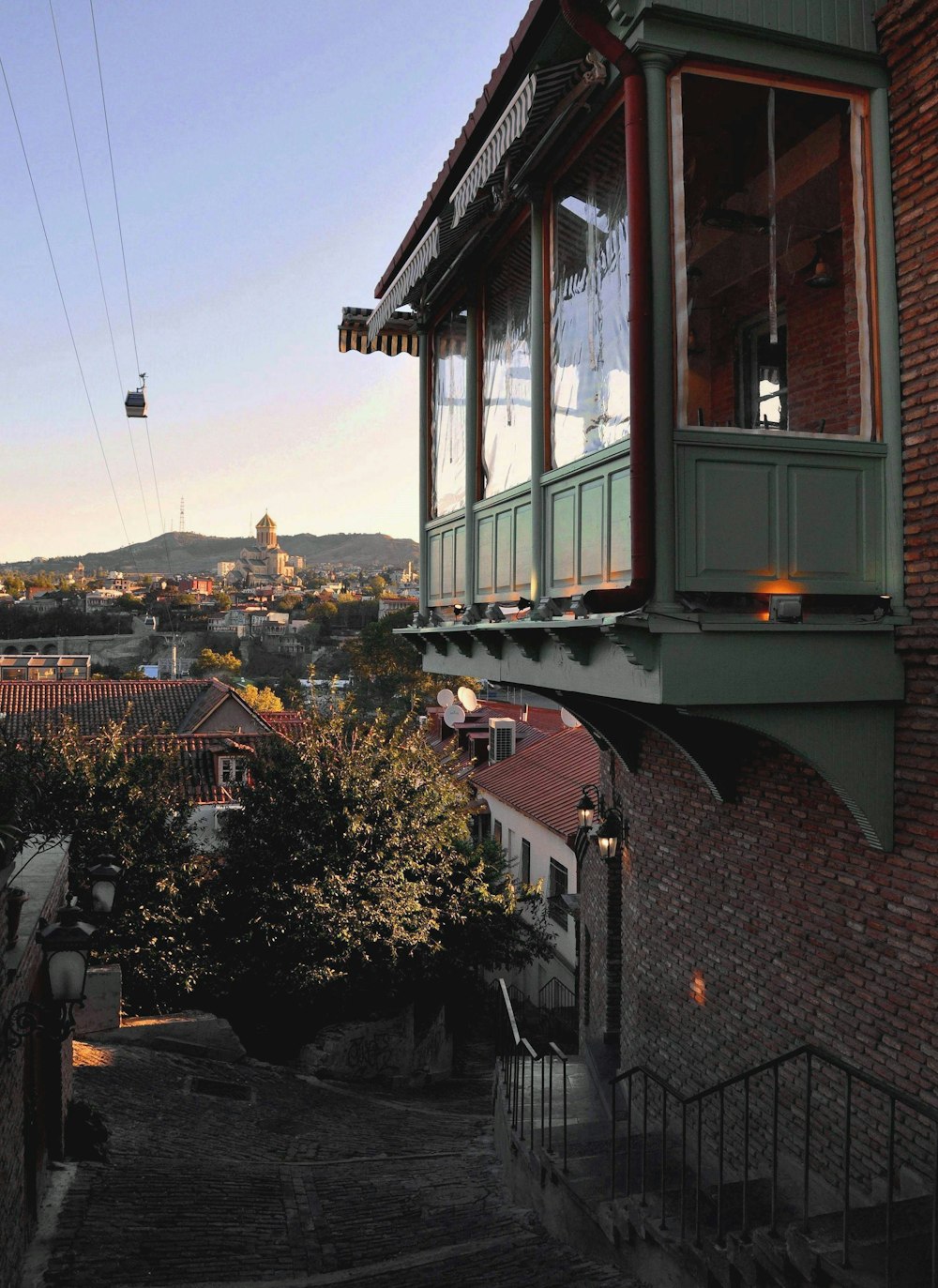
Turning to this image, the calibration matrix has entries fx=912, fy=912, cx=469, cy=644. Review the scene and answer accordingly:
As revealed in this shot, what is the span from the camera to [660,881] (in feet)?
26.6

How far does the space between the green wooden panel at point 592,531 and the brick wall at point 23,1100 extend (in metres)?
4.51

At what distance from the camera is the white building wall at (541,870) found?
20.7m

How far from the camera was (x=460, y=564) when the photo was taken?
26.0ft

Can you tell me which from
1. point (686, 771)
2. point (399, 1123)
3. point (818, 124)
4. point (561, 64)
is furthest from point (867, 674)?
point (399, 1123)

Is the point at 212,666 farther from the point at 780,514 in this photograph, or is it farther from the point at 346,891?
the point at 780,514

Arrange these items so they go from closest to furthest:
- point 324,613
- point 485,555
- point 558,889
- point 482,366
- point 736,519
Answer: point 736,519
point 485,555
point 482,366
point 558,889
point 324,613

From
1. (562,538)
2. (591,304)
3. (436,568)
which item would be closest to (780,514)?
(562,538)

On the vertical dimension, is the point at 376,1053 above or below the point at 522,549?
below

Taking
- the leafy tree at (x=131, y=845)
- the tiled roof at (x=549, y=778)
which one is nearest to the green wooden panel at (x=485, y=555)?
the leafy tree at (x=131, y=845)

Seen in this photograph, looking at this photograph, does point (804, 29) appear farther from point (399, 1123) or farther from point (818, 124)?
point (399, 1123)

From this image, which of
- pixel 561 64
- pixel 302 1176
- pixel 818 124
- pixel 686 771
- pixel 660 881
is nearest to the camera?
pixel 561 64

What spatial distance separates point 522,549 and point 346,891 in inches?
437

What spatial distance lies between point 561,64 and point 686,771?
16.8ft

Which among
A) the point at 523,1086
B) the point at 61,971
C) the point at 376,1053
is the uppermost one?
the point at 61,971
